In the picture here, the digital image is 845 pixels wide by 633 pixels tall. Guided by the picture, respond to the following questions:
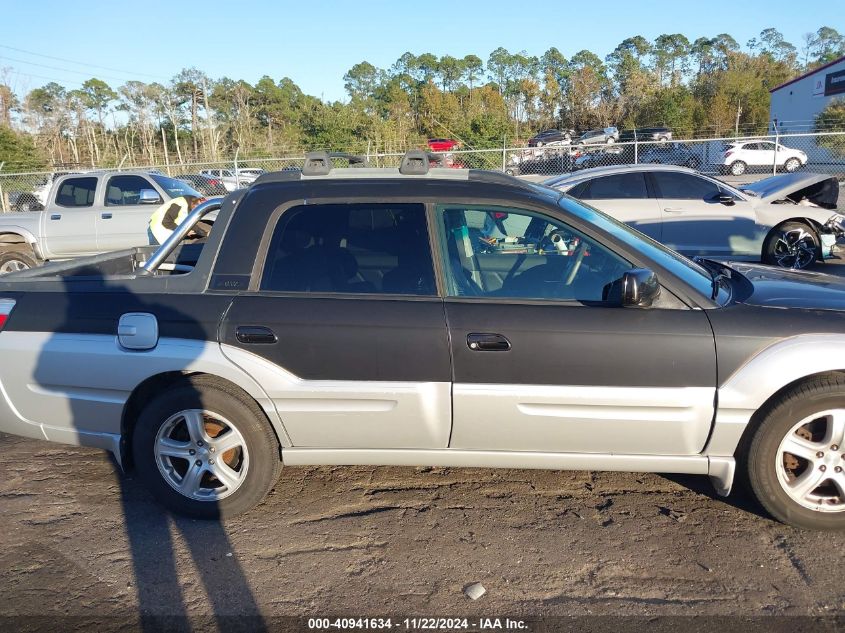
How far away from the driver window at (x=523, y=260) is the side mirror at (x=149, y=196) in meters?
7.84

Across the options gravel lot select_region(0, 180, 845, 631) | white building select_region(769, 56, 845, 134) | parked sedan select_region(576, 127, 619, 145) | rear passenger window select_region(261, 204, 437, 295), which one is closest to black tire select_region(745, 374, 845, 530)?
gravel lot select_region(0, 180, 845, 631)

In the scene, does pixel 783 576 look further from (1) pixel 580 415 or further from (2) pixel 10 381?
(2) pixel 10 381

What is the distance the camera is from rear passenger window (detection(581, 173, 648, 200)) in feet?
31.3

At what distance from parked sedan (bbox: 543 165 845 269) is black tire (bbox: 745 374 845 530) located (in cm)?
641

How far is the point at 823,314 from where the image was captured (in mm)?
3164

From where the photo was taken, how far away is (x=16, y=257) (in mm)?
10320

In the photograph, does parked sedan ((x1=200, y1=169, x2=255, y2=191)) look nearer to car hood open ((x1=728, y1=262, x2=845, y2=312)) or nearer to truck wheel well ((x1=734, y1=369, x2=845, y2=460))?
car hood open ((x1=728, y1=262, x2=845, y2=312))

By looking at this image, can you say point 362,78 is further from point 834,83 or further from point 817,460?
point 817,460

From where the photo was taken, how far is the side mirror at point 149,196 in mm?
9930

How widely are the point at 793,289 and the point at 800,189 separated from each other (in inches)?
278

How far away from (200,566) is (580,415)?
1.95 m

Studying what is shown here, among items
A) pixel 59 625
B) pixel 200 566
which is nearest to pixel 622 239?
pixel 200 566

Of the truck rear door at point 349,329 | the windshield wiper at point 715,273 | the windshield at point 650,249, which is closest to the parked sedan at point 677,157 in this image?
the windshield wiper at point 715,273

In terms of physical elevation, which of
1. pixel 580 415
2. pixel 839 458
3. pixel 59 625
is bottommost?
pixel 59 625
